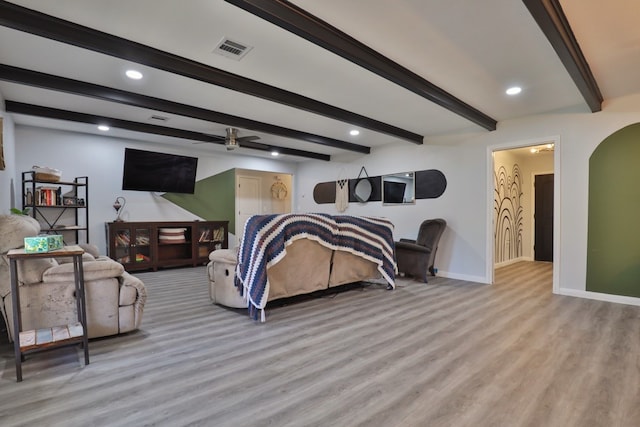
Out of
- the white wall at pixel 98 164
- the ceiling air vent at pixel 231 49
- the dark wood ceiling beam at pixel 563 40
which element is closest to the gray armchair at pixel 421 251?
the dark wood ceiling beam at pixel 563 40

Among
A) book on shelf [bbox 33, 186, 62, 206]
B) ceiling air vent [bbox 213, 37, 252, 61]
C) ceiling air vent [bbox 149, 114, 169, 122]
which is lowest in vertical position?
book on shelf [bbox 33, 186, 62, 206]

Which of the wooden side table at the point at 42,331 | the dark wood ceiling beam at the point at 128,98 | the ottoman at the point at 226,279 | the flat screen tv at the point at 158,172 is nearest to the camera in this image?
the wooden side table at the point at 42,331

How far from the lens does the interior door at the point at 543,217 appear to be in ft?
23.5

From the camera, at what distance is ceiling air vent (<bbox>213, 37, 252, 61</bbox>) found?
261cm

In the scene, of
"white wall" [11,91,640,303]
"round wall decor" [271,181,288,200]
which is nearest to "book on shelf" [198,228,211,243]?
"white wall" [11,91,640,303]

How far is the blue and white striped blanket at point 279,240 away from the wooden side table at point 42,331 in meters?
1.36

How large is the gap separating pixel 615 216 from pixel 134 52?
5518mm

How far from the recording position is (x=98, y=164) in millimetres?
5668

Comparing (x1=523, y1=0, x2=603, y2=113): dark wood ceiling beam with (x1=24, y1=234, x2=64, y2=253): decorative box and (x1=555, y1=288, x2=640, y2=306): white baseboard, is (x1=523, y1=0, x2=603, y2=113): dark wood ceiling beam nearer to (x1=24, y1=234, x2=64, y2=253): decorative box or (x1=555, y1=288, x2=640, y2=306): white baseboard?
(x1=555, y1=288, x2=640, y2=306): white baseboard

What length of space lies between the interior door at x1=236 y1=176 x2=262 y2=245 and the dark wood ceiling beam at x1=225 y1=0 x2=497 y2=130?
18.4 ft

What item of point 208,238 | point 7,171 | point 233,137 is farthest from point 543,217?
point 7,171

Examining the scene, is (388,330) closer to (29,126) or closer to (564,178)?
(564,178)

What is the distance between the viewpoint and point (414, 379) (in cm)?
206

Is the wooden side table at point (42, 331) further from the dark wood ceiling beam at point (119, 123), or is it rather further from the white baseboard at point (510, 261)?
the white baseboard at point (510, 261)
